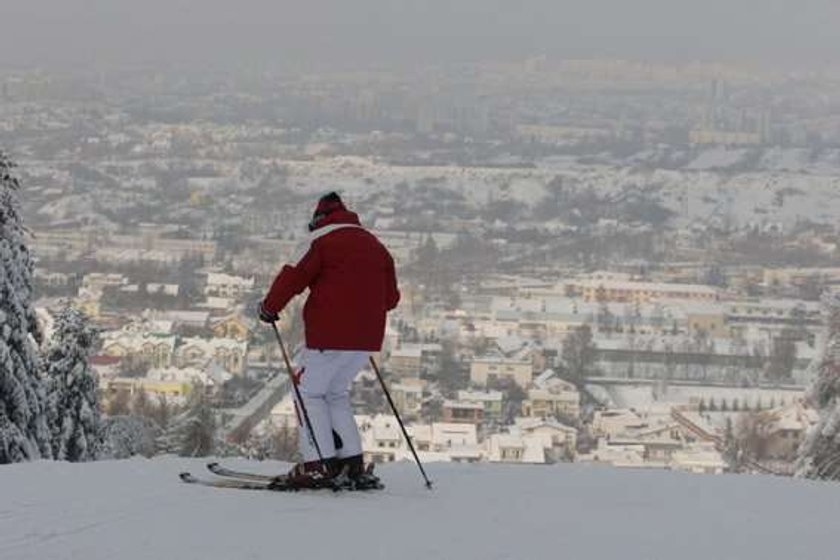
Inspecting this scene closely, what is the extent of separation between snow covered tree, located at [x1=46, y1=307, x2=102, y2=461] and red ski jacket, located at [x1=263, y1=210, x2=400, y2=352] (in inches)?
348

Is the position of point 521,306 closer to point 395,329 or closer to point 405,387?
point 395,329

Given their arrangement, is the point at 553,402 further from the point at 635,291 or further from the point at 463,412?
the point at 635,291

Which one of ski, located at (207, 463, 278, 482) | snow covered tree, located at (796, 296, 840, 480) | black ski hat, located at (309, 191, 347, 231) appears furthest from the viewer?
snow covered tree, located at (796, 296, 840, 480)

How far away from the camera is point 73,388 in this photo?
49.5 ft

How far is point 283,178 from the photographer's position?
7594 centimetres

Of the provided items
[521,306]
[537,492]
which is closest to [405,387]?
[521,306]

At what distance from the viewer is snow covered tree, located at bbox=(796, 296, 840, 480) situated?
44.5ft

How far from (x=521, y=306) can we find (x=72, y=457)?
35.7 meters

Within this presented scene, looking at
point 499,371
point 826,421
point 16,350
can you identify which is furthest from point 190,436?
point 499,371

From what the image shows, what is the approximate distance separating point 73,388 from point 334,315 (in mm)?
9360

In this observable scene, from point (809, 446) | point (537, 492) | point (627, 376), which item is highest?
point (537, 492)

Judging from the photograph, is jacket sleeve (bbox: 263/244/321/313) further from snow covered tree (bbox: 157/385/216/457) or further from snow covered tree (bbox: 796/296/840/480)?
snow covered tree (bbox: 157/385/216/457)

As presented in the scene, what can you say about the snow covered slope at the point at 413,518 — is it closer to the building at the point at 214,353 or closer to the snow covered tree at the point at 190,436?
the snow covered tree at the point at 190,436

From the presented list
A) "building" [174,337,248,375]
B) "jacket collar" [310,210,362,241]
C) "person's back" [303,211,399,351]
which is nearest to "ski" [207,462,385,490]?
"person's back" [303,211,399,351]
